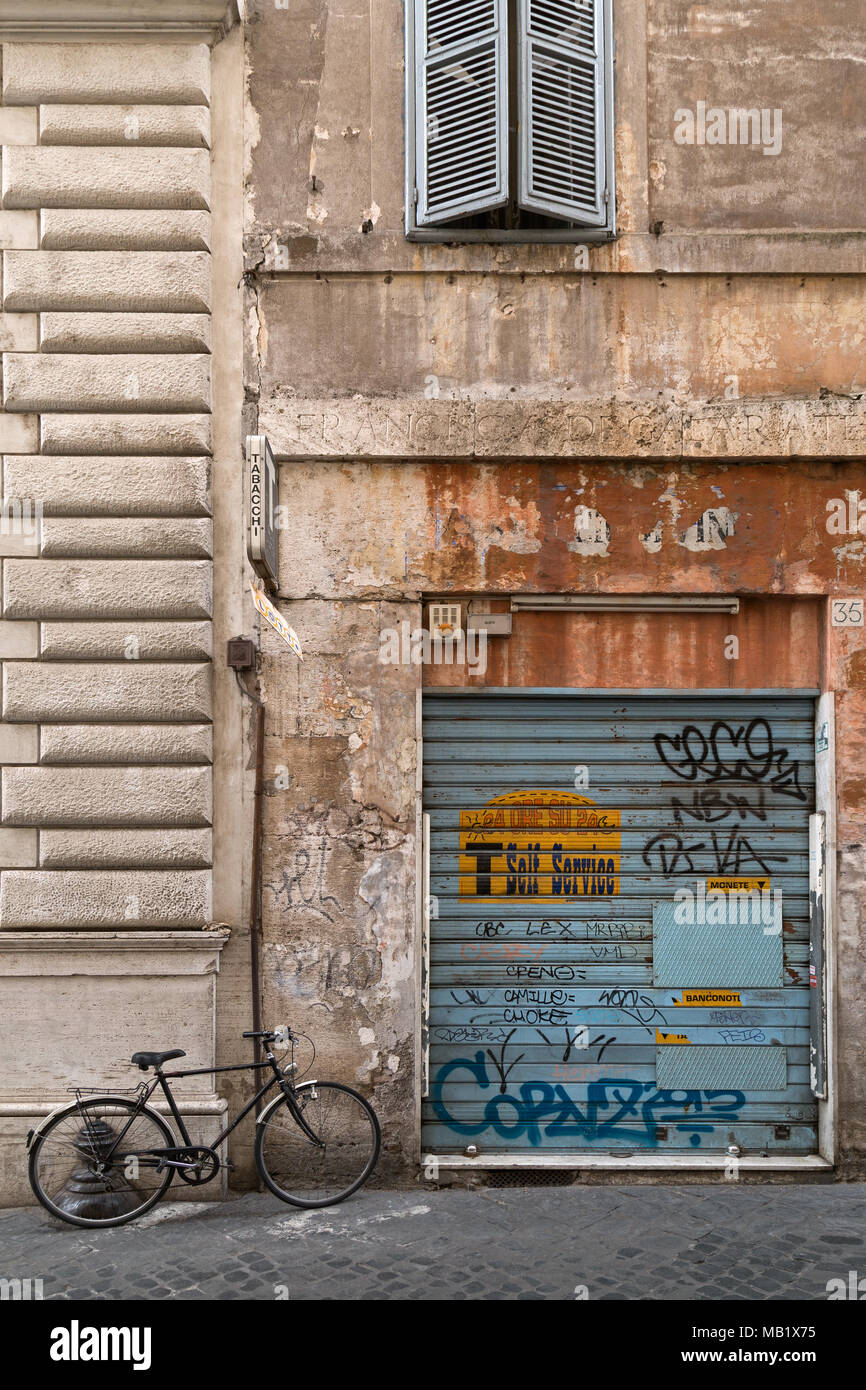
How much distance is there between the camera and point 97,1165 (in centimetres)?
588

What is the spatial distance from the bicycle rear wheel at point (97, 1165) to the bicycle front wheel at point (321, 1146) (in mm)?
671

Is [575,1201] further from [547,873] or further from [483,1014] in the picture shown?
[547,873]

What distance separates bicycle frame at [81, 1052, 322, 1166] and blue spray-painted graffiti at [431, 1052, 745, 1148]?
38.1 inches

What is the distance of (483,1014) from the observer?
6703mm

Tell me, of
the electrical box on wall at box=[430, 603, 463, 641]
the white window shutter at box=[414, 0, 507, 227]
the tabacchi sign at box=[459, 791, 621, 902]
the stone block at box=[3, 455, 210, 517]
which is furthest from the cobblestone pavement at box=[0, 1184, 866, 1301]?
the white window shutter at box=[414, 0, 507, 227]

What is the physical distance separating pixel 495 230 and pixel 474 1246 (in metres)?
5.93

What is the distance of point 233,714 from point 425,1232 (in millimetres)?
3144

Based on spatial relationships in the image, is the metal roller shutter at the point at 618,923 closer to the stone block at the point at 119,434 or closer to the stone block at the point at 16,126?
the stone block at the point at 119,434

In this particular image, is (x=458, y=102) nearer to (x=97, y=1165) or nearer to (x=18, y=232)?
(x=18, y=232)

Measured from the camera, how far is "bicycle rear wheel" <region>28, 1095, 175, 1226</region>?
584cm

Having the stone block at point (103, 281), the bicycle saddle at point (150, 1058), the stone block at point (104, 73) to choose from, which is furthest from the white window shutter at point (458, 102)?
the bicycle saddle at point (150, 1058)

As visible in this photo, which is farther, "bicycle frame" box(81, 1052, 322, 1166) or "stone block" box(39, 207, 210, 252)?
"stone block" box(39, 207, 210, 252)

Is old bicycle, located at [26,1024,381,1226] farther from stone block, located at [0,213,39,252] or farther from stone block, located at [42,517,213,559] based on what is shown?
stone block, located at [0,213,39,252]

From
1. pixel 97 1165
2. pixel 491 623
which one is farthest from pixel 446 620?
pixel 97 1165
